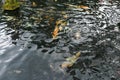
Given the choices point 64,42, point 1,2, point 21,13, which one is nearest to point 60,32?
point 64,42

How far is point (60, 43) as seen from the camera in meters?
9.57


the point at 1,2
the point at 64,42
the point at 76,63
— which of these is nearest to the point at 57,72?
the point at 76,63

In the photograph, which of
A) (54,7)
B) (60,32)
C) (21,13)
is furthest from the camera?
(54,7)

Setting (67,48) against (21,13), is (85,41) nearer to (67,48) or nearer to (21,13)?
(67,48)

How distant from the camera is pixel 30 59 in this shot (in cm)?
855

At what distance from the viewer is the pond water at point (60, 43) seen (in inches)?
305

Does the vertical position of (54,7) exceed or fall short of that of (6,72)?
it exceeds it

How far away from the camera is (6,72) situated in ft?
25.6

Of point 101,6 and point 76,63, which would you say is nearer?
Answer: point 76,63

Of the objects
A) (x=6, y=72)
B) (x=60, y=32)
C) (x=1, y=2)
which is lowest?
(x=6, y=72)

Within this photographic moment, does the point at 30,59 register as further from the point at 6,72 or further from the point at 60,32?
the point at 60,32

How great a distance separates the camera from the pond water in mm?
7746

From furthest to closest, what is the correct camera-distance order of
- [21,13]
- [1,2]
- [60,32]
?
[1,2] → [21,13] → [60,32]

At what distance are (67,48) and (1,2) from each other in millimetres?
7932
